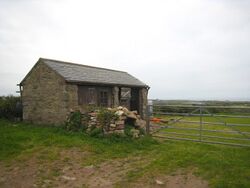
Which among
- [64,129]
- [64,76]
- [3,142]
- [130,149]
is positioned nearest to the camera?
[130,149]

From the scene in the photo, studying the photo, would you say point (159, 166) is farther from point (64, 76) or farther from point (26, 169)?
point (64, 76)

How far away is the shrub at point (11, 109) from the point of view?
16719 mm

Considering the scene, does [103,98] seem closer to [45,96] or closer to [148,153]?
[45,96]

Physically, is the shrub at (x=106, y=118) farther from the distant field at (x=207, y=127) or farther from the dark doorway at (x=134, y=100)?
the dark doorway at (x=134, y=100)

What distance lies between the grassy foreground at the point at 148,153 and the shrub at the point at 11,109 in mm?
5427

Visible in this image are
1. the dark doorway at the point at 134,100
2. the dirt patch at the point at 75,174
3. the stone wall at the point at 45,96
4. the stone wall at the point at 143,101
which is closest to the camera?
the dirt patch at the point at 75,174

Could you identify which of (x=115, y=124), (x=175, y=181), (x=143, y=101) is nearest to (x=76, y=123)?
(x=115, y=124)

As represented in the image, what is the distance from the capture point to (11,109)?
55.3 feet

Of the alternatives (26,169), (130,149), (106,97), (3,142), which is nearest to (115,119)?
(130,149)

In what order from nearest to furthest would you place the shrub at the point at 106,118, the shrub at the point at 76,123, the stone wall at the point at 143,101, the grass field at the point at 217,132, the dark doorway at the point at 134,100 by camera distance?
the grass field at the point at 217,132, the shrub at the point at 106,118, the shrub at the point at 76,123, the dark doorway at the point at 134,100, the stone wall at the point at 143,101

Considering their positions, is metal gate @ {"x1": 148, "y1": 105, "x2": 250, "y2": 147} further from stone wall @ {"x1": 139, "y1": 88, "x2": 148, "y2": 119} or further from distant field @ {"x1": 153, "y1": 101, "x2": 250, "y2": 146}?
stone wall @ {"x1": 139, "y1": 88, "x2": 148, "y2": 119}

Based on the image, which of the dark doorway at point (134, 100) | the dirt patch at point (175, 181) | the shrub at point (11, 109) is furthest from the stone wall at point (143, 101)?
the dirt patch at point (175, 181)

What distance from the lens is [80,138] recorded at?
405 inches

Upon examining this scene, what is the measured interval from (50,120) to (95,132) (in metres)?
4.78
